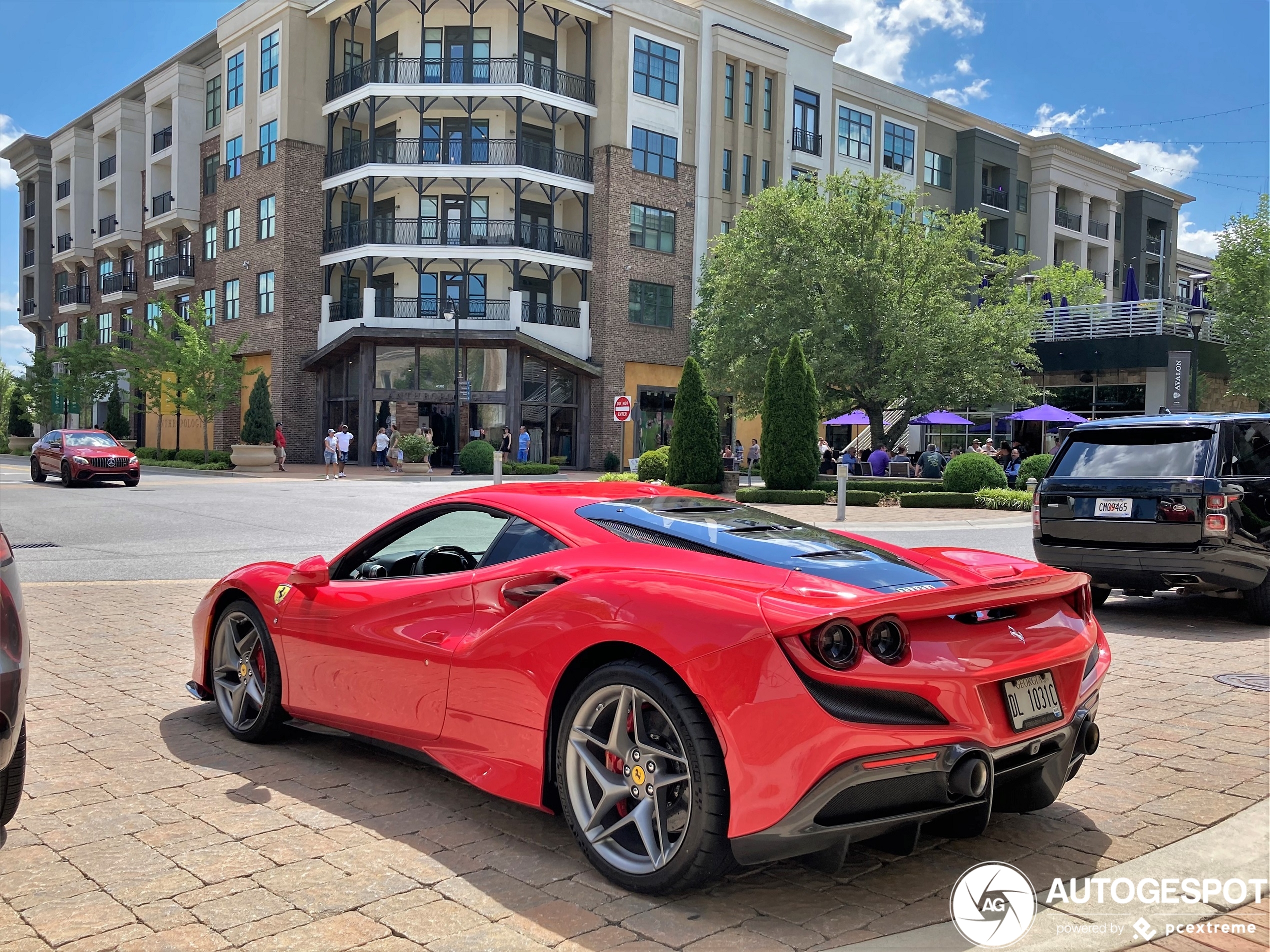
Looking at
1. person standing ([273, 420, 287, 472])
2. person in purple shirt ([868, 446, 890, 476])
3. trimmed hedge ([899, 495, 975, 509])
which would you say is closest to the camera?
trimmed hedge ([899, 495, 975, 509])

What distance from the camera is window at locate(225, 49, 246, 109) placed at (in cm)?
5009

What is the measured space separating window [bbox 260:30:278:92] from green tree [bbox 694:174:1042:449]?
2476cm

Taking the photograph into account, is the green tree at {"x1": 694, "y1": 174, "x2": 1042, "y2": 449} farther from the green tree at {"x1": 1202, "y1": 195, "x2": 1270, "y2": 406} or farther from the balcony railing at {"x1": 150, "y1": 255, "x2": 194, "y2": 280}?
the balcony railing at {"x1": 150, "y1": 255, "x2": 194, "y2": 280}

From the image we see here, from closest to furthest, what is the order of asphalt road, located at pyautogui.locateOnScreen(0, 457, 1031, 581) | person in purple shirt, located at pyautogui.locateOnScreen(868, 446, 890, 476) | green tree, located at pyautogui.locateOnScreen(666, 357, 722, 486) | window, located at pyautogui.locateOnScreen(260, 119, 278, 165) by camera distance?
asphalt road, located at pyautogui.locateOnScreen(0, 457, 1031, 581), green tree, located at pyautogui.locateOnScreen(666, 357, 722, 486), person in purple shirt, located at pyautogui.locateOnScreen(868, 446, 890, 476), window, located at pyautogui.locateOnScreen(260, 119, 278, 165)

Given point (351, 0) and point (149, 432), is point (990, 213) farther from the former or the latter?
point (149, 432)

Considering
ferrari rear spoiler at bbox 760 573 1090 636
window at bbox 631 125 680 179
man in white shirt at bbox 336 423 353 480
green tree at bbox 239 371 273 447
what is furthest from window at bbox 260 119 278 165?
ferrari rear spoiler at bbox 760 573 1090 636

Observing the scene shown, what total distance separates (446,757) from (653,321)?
4334 cm

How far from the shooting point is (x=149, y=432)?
61.3 metres

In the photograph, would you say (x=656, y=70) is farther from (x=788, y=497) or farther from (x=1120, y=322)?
(x=788, y=497)

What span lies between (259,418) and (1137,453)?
3862 centimetres

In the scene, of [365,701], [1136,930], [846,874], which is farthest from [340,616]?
[1136,930]

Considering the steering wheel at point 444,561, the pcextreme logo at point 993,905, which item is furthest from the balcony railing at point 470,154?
the pcextreme logo at point 993,905

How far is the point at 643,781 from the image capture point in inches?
131

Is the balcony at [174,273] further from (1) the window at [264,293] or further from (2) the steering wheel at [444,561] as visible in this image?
(2) the steering wheel at [444,561]
